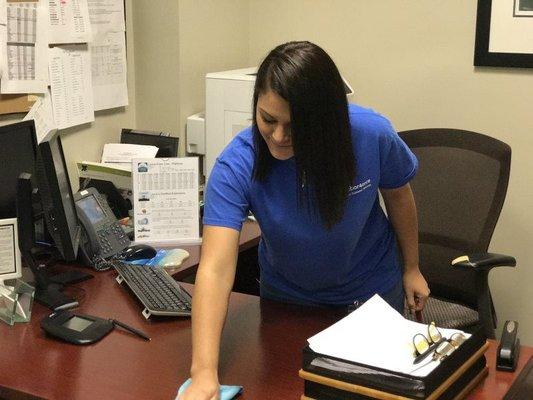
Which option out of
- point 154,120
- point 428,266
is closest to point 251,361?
point 428,266

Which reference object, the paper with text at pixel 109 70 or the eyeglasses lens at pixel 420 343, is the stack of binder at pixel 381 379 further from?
the paper with text at pixel 109 70

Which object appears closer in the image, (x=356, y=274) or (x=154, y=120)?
(x=356, y=274)

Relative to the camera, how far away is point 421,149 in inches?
98.3

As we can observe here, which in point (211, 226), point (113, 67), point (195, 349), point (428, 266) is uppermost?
point (113, 67)

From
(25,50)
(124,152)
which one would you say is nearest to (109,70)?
(124,152)

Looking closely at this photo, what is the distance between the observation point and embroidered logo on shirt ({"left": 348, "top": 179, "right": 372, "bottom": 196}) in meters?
1.69

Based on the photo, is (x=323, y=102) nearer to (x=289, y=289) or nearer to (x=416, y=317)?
(x=289, y=289)

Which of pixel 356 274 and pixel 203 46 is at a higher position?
pixel 203 46

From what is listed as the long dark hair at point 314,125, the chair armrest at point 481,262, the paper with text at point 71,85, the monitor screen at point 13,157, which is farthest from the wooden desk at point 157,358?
the paper with text at point 71,85

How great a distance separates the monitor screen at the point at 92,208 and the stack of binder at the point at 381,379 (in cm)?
113

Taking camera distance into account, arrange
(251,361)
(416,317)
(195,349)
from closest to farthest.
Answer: (195,349), (251,361), (416,317)

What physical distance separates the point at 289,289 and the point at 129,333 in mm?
423

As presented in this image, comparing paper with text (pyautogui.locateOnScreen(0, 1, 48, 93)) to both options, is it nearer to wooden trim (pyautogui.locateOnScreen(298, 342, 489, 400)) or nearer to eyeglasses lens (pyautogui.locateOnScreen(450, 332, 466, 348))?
wooden trim (pyautogui.locateOnScreen(298, 342, 489, 400))

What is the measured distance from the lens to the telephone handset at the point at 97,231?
220 centimetres
